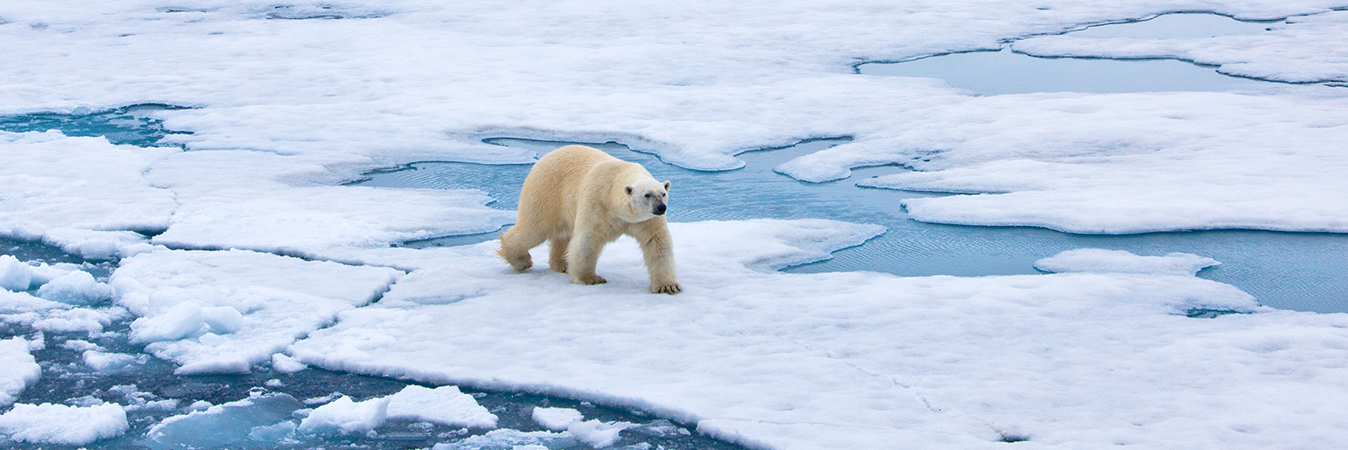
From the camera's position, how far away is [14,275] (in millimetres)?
4832

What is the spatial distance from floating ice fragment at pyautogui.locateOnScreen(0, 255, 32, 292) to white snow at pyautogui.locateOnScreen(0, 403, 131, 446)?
1.47 metres

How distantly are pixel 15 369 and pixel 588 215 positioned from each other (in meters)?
2.30

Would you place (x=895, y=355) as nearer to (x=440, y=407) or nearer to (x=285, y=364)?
(x=440, y=407)

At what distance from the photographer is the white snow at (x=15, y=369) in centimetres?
378

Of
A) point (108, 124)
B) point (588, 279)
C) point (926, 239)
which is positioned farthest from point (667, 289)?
point (108, 124)

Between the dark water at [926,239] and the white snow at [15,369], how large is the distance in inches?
85.4

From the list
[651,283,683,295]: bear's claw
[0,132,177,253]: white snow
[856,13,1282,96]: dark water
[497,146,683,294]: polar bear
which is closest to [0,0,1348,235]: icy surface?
[0,132,177,253]: white snow

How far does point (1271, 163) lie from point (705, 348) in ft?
16.9

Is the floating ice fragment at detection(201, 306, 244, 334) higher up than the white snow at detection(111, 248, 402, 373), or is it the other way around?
the floating ice fragment at detection(201, 306, 244, 334)

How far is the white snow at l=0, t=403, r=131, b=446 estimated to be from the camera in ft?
11.2

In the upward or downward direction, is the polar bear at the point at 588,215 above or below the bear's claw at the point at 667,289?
above

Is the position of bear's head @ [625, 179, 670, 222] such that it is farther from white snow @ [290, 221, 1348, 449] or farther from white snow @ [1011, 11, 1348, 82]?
white snow @ [1011, 11, 1348, 82]

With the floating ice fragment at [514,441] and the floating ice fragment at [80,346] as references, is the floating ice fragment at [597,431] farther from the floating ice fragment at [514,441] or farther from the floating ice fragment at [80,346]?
the floating ice fragment at [80,346]

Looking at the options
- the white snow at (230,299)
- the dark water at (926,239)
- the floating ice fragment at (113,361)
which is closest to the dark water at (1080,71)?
the dark water at (926,239)
